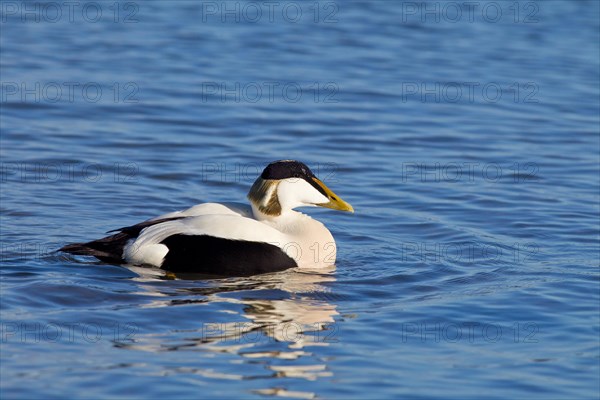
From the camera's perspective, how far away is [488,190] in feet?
36.1

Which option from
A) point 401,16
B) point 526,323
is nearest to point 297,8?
point 401,16

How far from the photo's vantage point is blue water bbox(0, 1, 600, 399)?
6434 millimetres

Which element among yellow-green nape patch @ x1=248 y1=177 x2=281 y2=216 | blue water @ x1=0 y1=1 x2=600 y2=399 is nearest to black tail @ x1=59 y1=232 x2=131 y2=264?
blue water @ x1=0 y1=1 x2=600 y2=399

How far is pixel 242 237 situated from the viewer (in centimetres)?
808

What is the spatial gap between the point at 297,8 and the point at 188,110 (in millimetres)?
7311

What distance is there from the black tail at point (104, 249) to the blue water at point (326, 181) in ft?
0.36

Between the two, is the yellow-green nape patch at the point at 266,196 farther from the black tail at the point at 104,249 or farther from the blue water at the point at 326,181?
the black tail at the point at 104,249

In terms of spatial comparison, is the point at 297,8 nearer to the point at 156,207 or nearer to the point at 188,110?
the point at 188,110

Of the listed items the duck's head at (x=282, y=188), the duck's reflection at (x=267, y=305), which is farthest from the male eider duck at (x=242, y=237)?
the duck's reflection at (x=267, y=305)

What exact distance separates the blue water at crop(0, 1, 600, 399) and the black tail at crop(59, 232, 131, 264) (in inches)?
4.3

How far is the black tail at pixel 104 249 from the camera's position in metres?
8.22

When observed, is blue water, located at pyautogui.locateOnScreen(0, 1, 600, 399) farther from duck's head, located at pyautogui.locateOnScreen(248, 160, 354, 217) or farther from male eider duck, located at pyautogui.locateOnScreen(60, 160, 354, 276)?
duck's head, located at pyautogui.locateOnScreen(248, 160, 354, 217)

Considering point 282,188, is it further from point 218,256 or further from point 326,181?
point 326,181

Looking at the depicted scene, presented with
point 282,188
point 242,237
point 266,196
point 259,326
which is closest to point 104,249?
point 242,237
